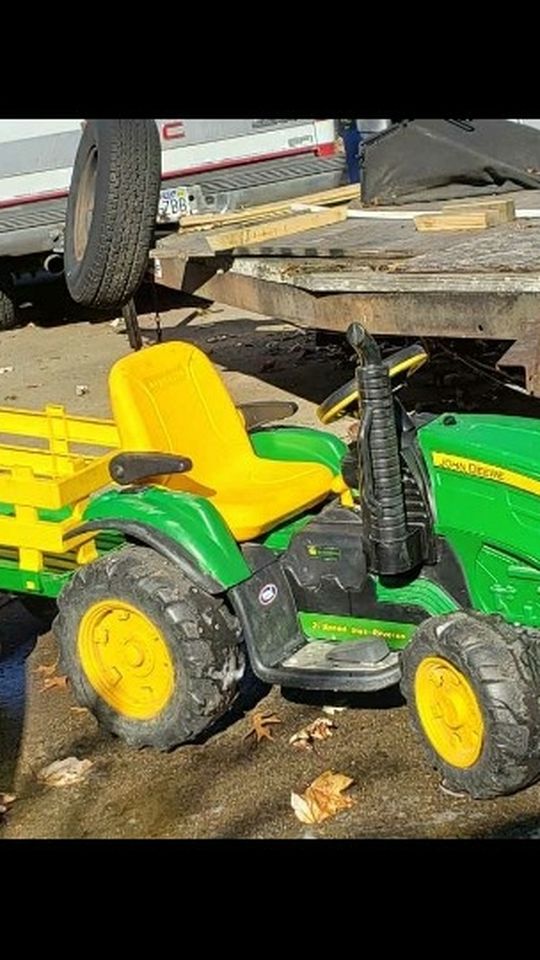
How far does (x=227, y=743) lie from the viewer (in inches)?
169

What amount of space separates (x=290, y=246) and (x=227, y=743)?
3370 mm

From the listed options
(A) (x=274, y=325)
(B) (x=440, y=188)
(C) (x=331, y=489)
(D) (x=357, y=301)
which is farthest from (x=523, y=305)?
(A) (x=274, y=325)

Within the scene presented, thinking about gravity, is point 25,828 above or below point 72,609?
below

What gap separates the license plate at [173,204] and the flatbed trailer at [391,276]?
220 cm

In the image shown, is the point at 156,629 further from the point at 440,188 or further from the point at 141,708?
the point at 440,188

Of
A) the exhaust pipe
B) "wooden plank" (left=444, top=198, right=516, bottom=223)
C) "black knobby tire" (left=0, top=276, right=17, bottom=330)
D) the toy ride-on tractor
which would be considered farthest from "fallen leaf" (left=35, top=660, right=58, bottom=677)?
"black knobby tire" (left=0, top=276, right=17, bottom=330)

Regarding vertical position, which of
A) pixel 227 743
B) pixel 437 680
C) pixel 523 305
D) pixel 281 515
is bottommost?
pixel 227 743

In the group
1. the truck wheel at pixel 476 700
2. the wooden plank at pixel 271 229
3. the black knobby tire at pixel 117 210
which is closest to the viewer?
the truck wheel at pixel 476 700

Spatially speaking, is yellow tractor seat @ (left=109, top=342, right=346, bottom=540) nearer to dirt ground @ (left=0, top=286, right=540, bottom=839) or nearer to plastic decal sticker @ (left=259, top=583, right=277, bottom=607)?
plastic decal sticker @ (left=259, top=583, right=277, bottom=607)

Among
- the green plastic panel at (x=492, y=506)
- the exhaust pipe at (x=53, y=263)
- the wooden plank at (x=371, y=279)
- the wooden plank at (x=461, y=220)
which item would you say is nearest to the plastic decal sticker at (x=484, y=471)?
the green plastic panel at (x=492, y=506)

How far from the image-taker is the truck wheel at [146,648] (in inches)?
159

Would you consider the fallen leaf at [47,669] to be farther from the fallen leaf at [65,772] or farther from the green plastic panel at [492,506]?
the green plastic panel at [492,506]

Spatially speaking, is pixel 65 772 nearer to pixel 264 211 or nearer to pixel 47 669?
pixel 47 669

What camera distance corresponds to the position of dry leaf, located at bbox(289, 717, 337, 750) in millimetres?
4230
